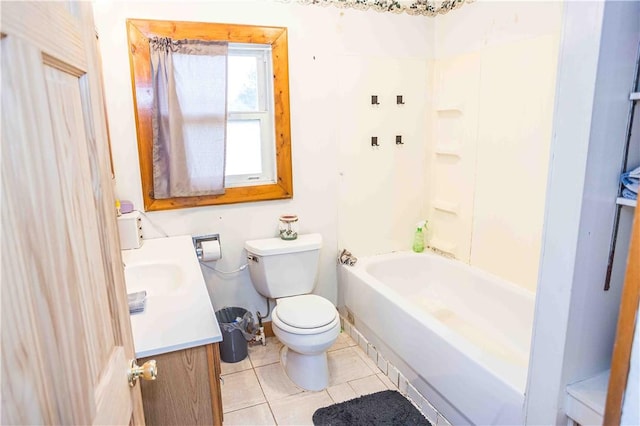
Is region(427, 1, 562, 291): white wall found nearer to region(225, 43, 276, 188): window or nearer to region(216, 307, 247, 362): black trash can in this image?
region(225, 43, 276, 188): window

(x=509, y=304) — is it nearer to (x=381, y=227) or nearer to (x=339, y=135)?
(x=381, y=227)

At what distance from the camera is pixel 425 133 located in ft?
9.50

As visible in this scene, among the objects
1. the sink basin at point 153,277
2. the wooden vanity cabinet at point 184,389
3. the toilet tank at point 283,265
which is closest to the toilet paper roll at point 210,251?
the toilet tank at point 283,265

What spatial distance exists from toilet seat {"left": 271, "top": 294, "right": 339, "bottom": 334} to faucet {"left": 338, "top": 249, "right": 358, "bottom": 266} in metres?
0.44

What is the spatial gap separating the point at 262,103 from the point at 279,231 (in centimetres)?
83

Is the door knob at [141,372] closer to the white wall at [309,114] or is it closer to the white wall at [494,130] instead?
the white wall at [309,114]

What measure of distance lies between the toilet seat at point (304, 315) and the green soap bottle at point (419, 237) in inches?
37.9

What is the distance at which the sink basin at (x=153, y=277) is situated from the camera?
1.87 metres

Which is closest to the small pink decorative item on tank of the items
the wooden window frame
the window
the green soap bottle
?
the wooden window frame

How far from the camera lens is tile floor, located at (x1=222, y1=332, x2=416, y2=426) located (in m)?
2.07

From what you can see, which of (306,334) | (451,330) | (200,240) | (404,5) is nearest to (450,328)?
(451,330)

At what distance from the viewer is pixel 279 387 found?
2289 millimetres

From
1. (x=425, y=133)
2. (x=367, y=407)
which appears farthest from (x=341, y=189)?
(x=367, y=407)

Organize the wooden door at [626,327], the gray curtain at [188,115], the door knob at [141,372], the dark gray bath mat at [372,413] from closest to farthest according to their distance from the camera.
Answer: the wooden door at [626,327], the door knob at [141,372], the dark gray bath mat at [372,413], the gray curtain at [188,115]
